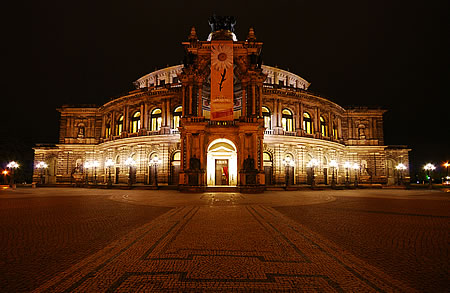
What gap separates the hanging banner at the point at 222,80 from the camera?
92.7ft

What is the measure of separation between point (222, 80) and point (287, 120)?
1472 centimetres

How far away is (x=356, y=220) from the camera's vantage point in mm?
10156

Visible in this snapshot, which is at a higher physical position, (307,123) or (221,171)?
(307,123)

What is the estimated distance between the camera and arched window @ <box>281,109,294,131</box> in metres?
38.3

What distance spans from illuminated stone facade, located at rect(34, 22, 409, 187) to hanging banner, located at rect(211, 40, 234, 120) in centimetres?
172

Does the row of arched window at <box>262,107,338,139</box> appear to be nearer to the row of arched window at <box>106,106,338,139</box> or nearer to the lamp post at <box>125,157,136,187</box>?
the row of arched window at <box>106,106,338,139</box>

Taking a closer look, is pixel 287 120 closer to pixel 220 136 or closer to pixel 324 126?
pixel 324 126

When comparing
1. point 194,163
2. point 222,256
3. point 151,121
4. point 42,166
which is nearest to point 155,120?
point 151,121

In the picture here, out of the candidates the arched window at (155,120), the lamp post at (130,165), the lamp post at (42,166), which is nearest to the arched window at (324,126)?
the arched window at (155,120)

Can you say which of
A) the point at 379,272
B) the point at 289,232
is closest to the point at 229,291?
the point at 379,272

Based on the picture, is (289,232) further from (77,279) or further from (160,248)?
(77,279)

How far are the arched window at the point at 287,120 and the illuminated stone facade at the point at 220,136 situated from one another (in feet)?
0.53

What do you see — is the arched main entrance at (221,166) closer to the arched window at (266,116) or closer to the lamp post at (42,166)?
the arched window at (266,116)

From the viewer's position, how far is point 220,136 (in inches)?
1165
